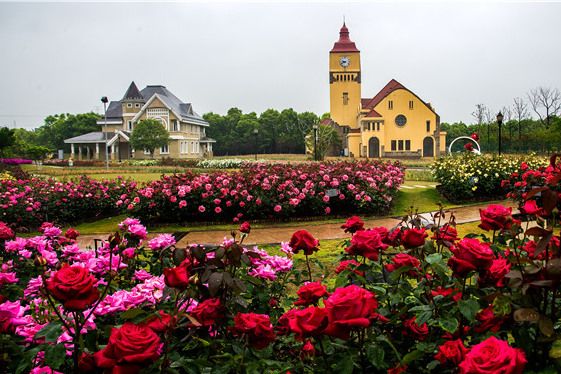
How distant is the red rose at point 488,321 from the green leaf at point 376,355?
0.40 m

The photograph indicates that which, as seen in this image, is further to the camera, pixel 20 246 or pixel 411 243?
pixel 20 246

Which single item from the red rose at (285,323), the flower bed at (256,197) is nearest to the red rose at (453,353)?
the red rose at (285,323)

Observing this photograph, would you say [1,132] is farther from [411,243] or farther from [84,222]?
[411,243]

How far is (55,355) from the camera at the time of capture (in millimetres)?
1713

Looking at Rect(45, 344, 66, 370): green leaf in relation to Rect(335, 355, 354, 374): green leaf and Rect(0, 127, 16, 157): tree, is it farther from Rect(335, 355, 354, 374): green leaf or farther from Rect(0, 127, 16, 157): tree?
Rect(0, 127, 16, 157): tree

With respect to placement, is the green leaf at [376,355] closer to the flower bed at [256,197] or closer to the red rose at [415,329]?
the red rose at [415,329]

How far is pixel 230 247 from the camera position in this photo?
2020 millimetres

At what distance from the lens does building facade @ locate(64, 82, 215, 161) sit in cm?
5362

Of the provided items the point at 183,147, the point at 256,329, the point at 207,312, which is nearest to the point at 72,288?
the point at 207,312

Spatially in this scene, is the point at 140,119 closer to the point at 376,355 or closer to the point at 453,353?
the point at 376,355

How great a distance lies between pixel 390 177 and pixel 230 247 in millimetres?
9873

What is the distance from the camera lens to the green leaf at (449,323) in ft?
5.98

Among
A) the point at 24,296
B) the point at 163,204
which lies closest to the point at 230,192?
the point at 163,204

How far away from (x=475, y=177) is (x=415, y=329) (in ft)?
35.1
